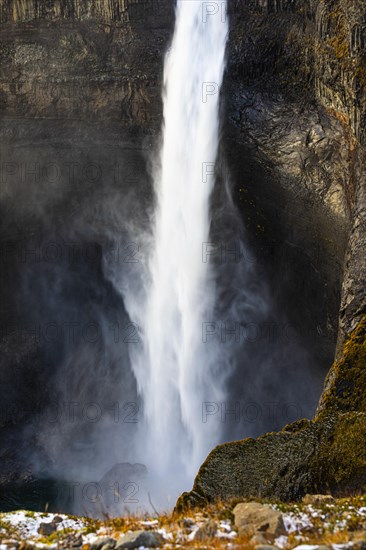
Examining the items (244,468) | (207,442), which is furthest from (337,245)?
(244,468)

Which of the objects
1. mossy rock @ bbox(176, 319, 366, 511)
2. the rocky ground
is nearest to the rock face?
mossy rock @ bbox(176, 319, 366, 511)

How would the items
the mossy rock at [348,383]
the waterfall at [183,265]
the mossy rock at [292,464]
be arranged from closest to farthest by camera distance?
the mossy rock at [292,464] → the mossy rock at [348,383] → the waterfall at [183,265]

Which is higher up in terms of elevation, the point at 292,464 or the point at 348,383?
the point at 348,383

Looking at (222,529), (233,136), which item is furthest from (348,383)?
(233,136)

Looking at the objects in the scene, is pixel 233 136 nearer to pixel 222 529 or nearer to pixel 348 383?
pixel 348 383

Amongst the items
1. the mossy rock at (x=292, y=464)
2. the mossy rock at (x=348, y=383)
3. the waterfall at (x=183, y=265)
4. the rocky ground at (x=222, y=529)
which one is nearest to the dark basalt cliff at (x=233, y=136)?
the waterfall at (x=183, y=265)

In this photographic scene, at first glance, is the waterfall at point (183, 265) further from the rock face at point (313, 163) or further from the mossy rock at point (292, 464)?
the mossy rock at point (292, 464)

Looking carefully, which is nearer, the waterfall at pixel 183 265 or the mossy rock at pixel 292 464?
the mossy rock at pixel 292 464
